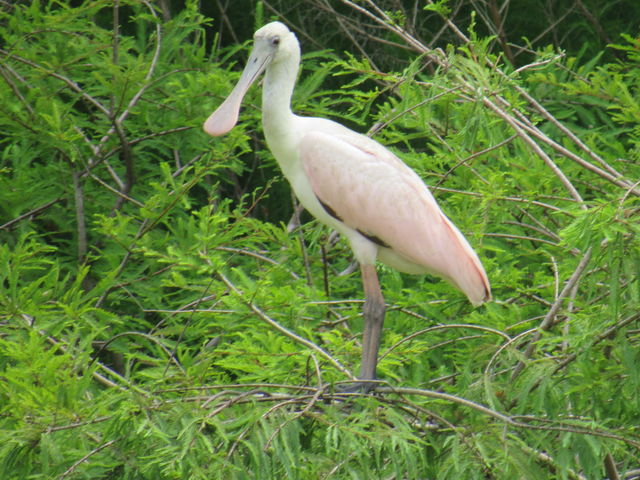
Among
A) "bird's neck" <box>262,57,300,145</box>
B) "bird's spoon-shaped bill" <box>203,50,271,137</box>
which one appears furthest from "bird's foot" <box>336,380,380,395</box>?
"bird's spoon-shaped bill" <box>203,50,271,137</box>

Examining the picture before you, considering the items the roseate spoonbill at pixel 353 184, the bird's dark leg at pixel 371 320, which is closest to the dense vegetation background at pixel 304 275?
the bird's dark leg at pixel 371 320

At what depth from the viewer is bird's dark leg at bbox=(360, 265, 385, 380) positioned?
5359mm

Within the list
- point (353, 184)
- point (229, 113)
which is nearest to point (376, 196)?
point (353, 184)

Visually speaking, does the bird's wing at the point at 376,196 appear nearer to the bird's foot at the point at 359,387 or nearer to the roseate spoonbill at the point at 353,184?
the roseate spoonbill at the point at 353,184

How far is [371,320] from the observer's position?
562 centimetres

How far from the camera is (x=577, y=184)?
6.18 meters

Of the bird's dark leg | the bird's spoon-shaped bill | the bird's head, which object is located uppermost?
the bird's head

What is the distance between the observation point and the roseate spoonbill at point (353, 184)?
5.53 meters

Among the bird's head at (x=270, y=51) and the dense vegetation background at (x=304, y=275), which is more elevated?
the bird's head at (x=270, y=51)

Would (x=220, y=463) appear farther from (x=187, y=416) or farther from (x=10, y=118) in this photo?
(x=10, y=118)

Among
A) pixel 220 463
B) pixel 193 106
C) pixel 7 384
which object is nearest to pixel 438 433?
pixel 220 463

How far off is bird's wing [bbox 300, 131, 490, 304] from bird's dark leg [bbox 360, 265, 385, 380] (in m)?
0.17

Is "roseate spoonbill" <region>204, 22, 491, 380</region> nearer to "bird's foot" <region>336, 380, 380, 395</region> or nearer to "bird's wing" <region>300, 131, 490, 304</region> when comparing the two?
"bird's wing" <region>300, 131, 490, 304</region>

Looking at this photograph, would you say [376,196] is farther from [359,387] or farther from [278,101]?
[359,387]
